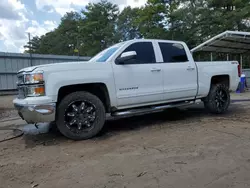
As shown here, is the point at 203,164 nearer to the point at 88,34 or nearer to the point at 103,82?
the point at 103,82

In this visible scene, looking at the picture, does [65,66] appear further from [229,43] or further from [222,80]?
[229,43]

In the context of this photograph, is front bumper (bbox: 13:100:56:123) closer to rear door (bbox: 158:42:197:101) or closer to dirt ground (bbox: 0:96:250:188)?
dirt ground (bbox: 0:96:250:188)

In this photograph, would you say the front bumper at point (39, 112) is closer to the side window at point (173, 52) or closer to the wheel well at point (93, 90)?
the wheel well at point (93, 90)

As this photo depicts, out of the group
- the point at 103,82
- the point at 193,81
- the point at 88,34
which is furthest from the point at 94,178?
the point at 88,34

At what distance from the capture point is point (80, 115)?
15.4ft

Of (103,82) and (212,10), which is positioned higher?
(212,10)

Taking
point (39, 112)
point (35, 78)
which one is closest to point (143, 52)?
point (35, 78)

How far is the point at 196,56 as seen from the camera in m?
24.1

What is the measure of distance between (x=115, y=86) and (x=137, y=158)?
1.80m

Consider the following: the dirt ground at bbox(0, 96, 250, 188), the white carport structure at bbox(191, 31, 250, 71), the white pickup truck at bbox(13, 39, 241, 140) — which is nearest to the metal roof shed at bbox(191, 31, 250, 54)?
the white carport structure at bbox(191, 31, 250, 71)

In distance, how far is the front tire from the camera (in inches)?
178

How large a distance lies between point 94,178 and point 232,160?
189cm

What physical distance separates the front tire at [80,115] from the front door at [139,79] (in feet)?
1.79

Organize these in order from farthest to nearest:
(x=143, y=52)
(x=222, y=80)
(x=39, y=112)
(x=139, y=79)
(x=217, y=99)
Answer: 1. (x=222, y=80)
2. (x=217, y=99)
3. (x=143, y=52)
4. (x=139, y=79)
5. (x=39, y=112)
